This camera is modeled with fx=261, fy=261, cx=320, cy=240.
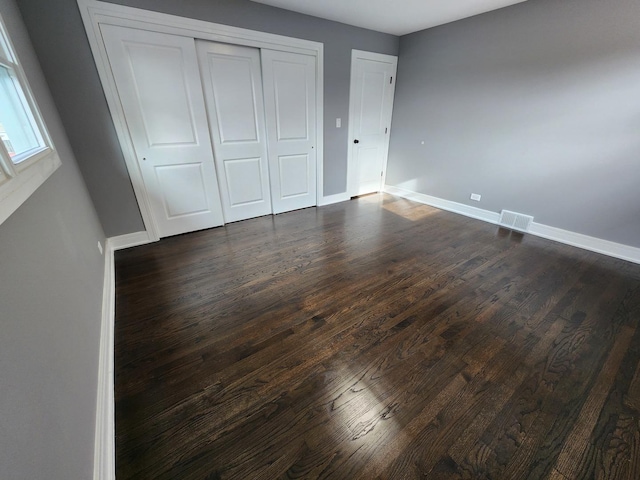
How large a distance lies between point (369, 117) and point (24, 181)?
13.5ft

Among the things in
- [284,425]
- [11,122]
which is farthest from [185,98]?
[284,425]

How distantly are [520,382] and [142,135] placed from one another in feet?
11.9

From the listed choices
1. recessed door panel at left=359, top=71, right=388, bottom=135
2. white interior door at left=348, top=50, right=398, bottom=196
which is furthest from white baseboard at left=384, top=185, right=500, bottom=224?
recessed door panel at left=359, top=71, right=388, bottom=135

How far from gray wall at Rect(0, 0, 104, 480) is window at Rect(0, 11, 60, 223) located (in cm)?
7

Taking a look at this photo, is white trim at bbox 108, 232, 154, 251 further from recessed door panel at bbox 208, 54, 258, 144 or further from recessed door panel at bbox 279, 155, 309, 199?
recessed door panel at bbox 279, 155, 309, 199

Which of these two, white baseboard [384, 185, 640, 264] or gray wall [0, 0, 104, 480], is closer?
gray wall [0, 0, 104, 480]

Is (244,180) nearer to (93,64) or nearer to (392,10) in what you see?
(93,64)

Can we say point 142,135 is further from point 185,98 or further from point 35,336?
point 35,336

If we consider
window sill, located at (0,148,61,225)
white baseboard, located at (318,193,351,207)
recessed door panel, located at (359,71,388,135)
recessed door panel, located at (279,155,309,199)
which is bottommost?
white baseboard, located at (318,193,351,207)

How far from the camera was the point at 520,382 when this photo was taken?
144 cm

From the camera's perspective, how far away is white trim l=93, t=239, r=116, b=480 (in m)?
1.02

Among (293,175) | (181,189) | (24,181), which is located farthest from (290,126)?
(24,181)

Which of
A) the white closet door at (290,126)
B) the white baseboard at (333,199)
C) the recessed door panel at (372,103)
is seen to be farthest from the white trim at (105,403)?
the recessed door panel at (372,103)

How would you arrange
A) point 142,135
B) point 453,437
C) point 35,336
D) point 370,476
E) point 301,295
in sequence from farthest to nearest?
point 142,135
point 301,295
point 453,437
point 370,476
point 35,336
